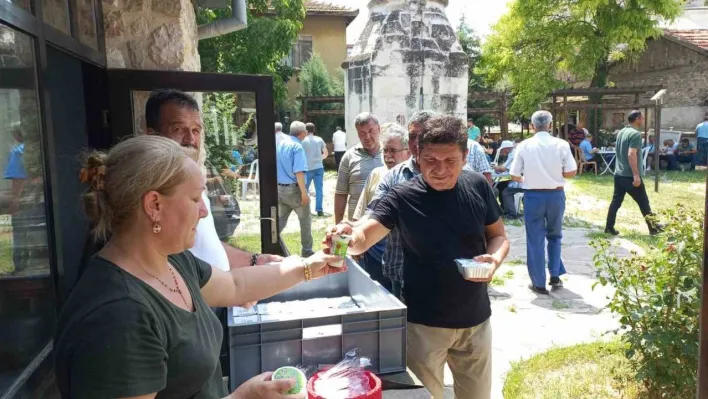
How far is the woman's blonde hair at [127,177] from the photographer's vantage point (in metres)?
1.41

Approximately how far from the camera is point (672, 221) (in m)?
3.27

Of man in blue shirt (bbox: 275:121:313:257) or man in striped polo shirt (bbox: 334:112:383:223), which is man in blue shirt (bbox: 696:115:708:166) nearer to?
man in blue shirt (bbox: 275:121:313:257)

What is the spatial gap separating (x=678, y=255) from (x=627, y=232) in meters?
6.08

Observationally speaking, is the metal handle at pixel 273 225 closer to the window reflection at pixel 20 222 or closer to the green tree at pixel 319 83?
the window reflection at pixel 20 222

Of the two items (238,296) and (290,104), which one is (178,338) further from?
(290,104)

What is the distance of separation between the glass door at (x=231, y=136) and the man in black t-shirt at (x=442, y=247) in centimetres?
131

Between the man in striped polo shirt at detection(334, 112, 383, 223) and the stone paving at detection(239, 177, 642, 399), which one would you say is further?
the man in striped polo shirt at detection(334, 112, 383, 223)

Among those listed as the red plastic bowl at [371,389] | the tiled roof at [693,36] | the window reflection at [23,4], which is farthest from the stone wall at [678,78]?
the window reflection at [23,4]

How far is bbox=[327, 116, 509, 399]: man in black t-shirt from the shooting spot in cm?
258

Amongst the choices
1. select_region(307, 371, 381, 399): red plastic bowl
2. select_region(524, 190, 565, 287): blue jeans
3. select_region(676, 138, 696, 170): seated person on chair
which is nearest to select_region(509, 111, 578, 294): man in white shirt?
select_region(524, 190, 565, 287): blue jeans

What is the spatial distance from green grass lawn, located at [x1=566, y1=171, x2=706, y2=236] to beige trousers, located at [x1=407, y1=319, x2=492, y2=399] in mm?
5816

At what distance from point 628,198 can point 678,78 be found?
39.8 ft

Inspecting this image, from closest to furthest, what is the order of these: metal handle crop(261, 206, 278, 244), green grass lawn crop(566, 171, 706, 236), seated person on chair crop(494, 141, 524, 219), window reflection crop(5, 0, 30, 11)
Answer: window reflection crop(5, 0, 30, 11) < metal handle crop(261, 206, 278, 244) < green grass lawn crop(566, 171, 706, 236) < seated person on chair crop(494, 141, 524, 219)

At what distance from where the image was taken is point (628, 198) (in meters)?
12.0
